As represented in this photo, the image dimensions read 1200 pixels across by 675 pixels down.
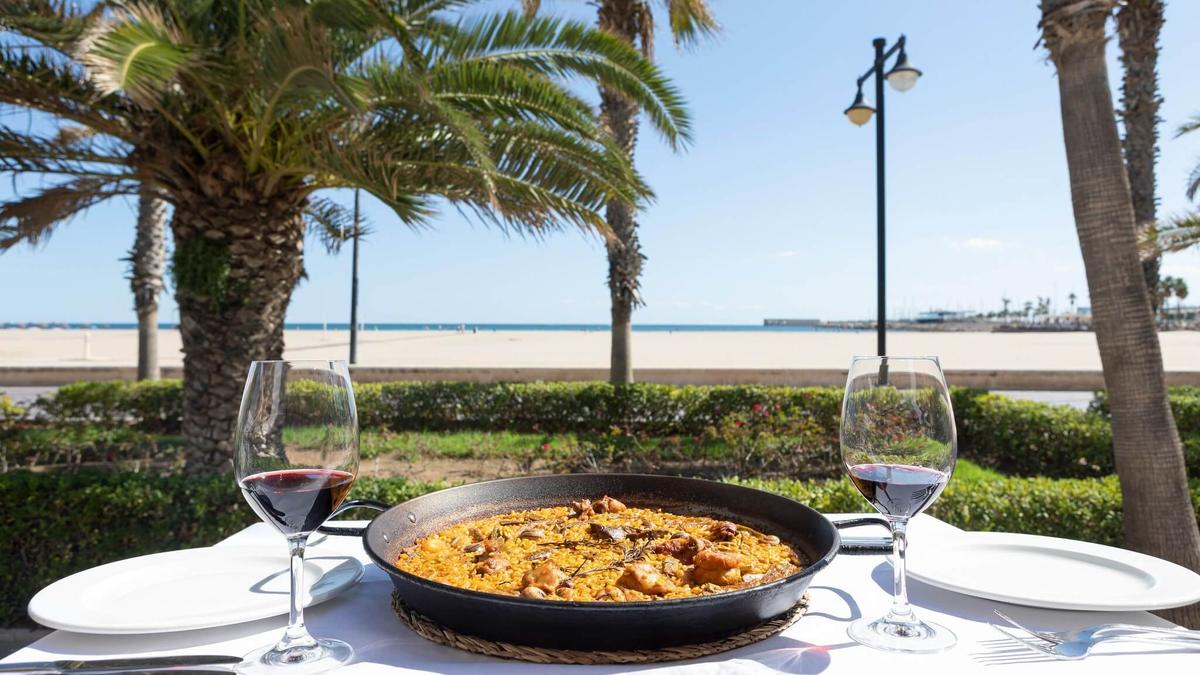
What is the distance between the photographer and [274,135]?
17.4ft

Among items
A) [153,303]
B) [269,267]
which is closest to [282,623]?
[269,267]

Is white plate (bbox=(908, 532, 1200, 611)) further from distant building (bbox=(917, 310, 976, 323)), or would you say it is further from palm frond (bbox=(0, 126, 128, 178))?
distant building (bbox=(917, 310, 976, 323))

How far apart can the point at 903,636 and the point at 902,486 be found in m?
0.24

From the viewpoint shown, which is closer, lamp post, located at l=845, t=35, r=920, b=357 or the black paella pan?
the black paella pan

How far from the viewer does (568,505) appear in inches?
64.7

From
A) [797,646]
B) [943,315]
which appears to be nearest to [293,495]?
[797,646]

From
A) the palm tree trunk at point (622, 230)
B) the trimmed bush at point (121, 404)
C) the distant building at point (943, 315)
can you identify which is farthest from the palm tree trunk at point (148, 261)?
the distant building at point (943, 315)

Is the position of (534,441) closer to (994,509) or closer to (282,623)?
(994,509)

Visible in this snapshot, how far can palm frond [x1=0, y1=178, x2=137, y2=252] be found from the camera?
5.70 meters

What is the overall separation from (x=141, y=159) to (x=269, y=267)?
3.84 ft

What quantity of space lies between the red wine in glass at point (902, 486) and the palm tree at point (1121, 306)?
3149 millimetres

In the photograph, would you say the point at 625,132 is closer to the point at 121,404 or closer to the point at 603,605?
the point at 121,404

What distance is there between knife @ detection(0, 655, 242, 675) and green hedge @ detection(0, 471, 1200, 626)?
332cm

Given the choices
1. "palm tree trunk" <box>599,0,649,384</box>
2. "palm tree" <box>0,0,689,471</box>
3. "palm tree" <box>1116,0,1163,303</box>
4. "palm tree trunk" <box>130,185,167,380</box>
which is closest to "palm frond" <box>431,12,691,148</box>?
"palm tree" <box>0,0,689,471</box>
